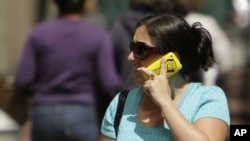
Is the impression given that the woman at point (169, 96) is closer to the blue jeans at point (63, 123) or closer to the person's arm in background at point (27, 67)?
the blue jeans at point (63, 123)

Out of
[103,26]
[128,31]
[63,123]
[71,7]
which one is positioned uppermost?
[71,7]

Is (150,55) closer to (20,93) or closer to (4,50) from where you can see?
(20,93)

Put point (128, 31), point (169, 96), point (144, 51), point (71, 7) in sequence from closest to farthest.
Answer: point (169, 96) < point (144, 51) < point (128, 31) < point (71, 7)

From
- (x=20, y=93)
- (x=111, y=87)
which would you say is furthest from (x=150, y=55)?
(x=20, y=93)

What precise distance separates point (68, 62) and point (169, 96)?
6.95 feet

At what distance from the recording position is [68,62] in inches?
238

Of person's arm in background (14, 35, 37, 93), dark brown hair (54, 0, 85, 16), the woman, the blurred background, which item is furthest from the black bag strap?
the blurred background

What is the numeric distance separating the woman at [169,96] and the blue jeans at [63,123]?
168cm

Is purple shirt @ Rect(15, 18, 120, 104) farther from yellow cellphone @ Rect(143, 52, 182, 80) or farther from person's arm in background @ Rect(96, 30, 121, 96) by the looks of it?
yellow cellphone @ Rect(143, 52, 182, 80)

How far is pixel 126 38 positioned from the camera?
20.3 ft

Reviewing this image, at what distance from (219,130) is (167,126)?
230 mm

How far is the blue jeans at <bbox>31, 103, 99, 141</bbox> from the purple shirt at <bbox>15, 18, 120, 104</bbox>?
2.1 inches

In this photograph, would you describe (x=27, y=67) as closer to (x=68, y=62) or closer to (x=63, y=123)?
(x=68, y=62)

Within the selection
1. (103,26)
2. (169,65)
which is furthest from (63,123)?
(103,26)
